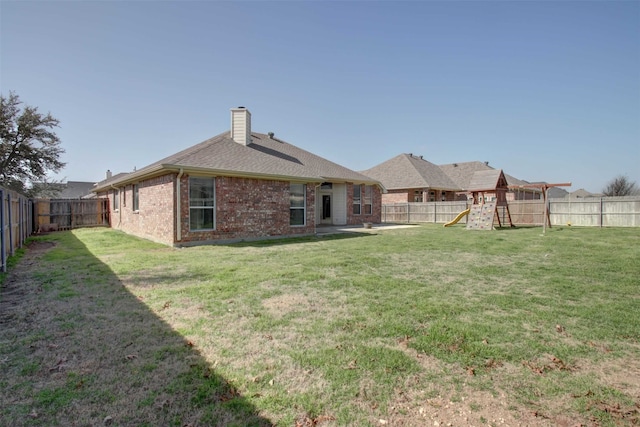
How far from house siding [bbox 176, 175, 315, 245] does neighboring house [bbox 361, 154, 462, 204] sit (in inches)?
684

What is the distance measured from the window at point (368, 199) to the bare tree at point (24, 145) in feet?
95.6

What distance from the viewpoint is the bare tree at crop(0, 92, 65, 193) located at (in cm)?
2742

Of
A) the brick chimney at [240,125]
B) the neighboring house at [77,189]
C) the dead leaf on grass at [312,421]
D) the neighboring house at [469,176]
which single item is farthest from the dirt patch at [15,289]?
the neighboring house at [77,189]

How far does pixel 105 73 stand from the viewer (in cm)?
1280

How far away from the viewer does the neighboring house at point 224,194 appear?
11.2 meters

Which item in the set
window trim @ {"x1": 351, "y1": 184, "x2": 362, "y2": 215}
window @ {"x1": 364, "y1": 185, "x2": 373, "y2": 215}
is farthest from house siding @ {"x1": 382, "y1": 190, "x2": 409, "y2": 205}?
window trim @ {"x1": 351, "y1": 184, "x2": 362, "y2": 215}

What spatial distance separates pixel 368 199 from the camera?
21.2 metres

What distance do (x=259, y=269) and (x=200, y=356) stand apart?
4024mm

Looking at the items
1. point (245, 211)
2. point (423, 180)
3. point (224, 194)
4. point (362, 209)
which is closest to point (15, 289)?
point (224, 194)

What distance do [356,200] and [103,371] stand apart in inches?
721

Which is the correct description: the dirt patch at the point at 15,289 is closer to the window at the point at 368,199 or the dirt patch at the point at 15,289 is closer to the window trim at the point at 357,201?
the window trim at the point at 357,201

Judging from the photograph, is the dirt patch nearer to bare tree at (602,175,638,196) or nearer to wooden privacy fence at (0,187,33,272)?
wooden privacy fence at (0,187,33,272)

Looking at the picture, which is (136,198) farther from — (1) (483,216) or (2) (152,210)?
(1) (483,216)

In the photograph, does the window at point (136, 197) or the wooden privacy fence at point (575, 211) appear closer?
the window at point (136, 197)
